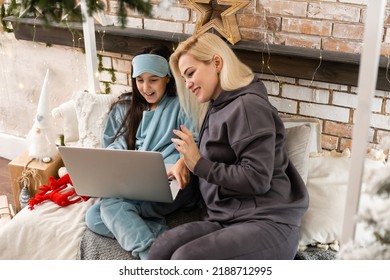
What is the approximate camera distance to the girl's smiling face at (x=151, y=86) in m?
2.34

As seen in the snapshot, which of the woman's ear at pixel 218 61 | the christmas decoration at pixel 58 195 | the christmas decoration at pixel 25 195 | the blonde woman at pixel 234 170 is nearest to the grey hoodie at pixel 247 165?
the blonde woman at pixel 234 170

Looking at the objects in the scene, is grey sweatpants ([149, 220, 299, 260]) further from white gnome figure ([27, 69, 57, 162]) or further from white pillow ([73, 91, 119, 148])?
white gnome figure ([27, 69, 57, 162])

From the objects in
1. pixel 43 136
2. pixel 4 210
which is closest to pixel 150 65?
pixel 43 136

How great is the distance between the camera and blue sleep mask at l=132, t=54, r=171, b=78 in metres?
2.31

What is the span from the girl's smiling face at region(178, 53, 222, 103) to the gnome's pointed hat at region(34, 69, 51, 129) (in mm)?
967

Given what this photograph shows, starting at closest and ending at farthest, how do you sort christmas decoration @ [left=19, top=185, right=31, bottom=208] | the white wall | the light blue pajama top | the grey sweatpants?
the grey sweatpants → the light blue pajama top → christmas decoration @ [left=19, top=185, right=31, bottom=208] → the white wall

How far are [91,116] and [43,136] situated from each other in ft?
1.00

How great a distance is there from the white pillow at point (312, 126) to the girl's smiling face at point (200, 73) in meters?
0.46

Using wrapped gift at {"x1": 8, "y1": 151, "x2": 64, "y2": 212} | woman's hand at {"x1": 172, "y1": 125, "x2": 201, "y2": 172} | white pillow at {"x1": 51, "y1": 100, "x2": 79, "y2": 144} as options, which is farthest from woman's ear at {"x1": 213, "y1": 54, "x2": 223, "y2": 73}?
wrapped gift at {"x1": 8, "y1": 151, "x2": 64, "y2": 212}

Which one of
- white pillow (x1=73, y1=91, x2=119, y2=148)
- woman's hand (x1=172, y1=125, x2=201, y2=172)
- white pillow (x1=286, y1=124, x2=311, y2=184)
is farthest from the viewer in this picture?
white pillow (x1=73, y1=91, x2=119, y2=148)

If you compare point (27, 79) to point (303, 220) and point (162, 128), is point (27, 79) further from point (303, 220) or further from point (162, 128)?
point (303, 220)
